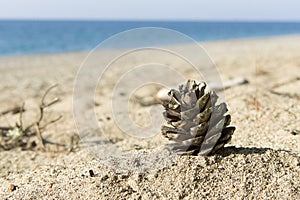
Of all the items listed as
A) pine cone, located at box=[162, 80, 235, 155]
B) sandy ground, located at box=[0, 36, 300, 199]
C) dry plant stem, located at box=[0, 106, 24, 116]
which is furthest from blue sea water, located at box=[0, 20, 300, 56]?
pine cone, located at box=[162, 80, 235, 155]

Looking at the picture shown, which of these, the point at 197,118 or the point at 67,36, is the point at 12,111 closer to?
the point at 197,118

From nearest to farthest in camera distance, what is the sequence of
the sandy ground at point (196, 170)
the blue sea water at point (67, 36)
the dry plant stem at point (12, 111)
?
the sandy ground at point (196, 170)
the dry plant stem at point (12, 111)
the blue sea water at point (67, 36)

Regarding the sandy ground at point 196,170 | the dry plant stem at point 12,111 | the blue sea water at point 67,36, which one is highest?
the blue sea water at point 67,36

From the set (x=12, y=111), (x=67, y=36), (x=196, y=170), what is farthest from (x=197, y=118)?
(x=67, y=36)

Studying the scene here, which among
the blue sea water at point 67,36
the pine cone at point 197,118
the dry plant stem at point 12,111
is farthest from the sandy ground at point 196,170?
the blue sea water at point 67,36

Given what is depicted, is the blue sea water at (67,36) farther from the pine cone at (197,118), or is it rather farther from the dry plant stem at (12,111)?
the pine cone at (197,118)

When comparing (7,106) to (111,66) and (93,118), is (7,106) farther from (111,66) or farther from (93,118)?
(111,66)

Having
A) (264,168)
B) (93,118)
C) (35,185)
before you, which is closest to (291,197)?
(264,168)

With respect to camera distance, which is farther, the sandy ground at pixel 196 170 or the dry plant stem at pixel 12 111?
the dry plant stem at pixel 12 111
